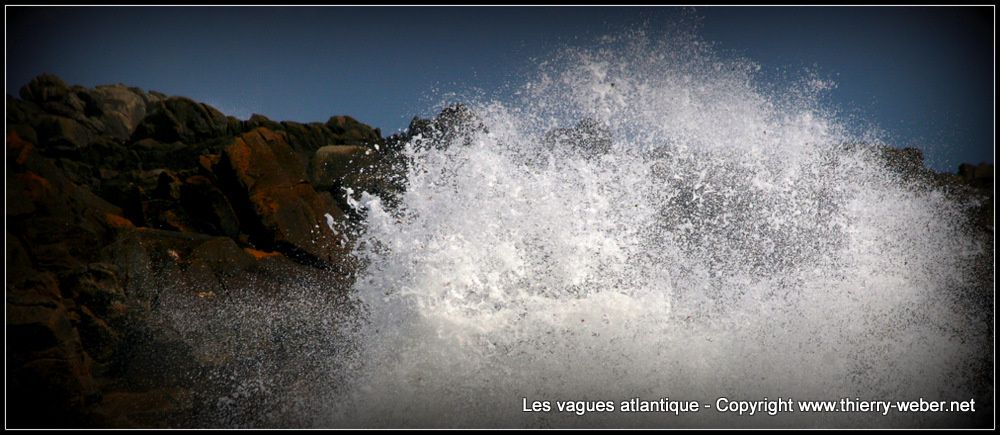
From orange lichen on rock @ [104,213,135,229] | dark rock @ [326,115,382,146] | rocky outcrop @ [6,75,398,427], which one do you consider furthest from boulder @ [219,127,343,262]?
dark rock @ [326,115,382,146]

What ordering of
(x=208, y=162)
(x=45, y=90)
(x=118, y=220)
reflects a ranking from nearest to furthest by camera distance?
(x=118, y=220)
(x=208, y=162)
(x=45, y=90)

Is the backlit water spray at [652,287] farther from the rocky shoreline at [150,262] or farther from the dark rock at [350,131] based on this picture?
the dark rock at [350,131]

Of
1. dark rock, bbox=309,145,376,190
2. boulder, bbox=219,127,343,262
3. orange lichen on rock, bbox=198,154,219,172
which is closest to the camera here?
boulder, bbox=219,127,343,262

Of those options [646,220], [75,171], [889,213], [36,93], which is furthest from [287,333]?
[36,93]

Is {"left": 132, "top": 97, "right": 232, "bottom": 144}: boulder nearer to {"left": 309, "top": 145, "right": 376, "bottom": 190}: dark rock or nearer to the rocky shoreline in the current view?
{"left": 309, "top": 145, "right": 376, "bottom": 190}: dark rock

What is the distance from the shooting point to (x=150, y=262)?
9.97 metres

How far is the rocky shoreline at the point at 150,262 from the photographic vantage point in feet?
21.5

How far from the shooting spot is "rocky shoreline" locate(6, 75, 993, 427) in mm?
6539

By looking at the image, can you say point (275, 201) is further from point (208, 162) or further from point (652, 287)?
point (652, 287)

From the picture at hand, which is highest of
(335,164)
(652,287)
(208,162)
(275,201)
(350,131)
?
(350,131)

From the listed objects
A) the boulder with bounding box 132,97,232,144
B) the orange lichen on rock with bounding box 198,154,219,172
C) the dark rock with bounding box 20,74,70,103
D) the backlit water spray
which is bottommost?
the backlit water spray

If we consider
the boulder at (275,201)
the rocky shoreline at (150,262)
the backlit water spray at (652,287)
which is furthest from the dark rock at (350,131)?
the backlit water spray at (652,287)

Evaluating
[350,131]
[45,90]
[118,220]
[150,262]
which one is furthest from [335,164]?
[45,90]

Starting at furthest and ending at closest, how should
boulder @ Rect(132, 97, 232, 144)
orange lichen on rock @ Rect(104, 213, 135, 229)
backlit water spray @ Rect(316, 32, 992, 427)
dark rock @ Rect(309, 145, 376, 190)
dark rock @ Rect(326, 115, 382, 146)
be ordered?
1. dark rock @ Rect(326, 115, 382, 146)
2. boulder @ Rect(132, 97, 232, 144)
3. dark rock @ Rect(309, 145, 376, 190)
4. orange lichen on rock @ Rect(104, 213, 135, 229)
5. backlit water spray @ Rect(316, 32, 992, 427)
